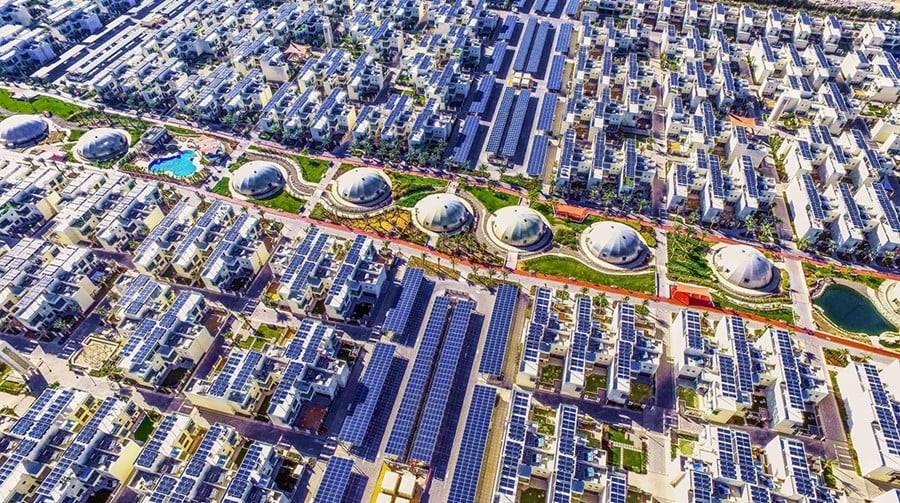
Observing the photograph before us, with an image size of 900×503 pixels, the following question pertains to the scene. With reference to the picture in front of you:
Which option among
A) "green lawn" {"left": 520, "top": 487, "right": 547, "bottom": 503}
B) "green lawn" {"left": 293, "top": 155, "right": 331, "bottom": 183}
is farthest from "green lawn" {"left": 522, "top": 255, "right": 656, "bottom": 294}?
"green lawn" {"left": 293, "top": 155, "right": 331, "bottom": 183}

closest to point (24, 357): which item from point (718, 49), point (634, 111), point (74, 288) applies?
point (74, 288)

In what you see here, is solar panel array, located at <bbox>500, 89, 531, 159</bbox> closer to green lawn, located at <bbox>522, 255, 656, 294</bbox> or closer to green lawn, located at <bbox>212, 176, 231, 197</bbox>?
green lawn, located at <bbox>522, 255, 656, 294</bbox>

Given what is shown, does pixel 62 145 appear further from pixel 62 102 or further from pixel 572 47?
pixel 572 47

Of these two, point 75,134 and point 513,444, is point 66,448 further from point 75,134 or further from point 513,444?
point 75,134

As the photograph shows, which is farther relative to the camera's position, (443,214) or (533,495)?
(443,214)

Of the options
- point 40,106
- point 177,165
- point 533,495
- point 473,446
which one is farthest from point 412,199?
point 40,106
